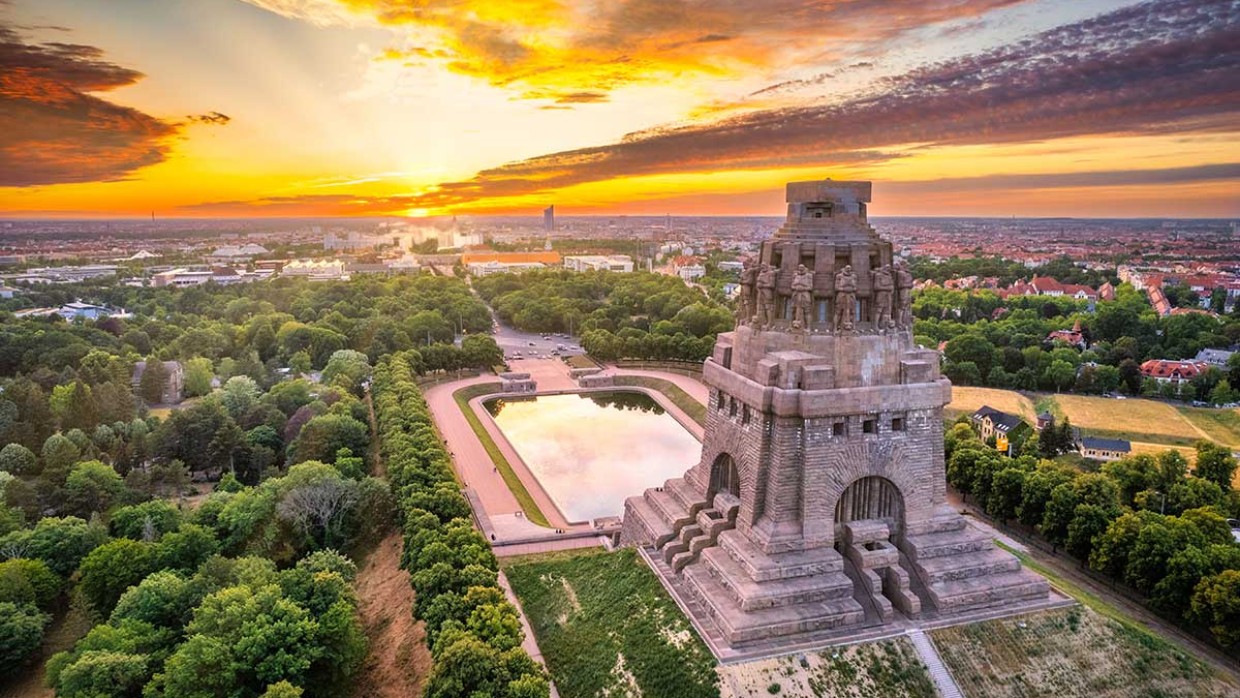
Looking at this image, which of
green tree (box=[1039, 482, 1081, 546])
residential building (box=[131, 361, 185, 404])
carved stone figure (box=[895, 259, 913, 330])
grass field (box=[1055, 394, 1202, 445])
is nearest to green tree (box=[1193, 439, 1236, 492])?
grass field (box=[1055, 394, 1202, 445])

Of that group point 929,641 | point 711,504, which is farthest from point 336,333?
point 929,641

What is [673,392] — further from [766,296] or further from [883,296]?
[883,296]

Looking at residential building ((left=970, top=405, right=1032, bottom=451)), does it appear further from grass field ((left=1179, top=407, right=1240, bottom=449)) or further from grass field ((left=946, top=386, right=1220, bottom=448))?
grass field ((left=1179, top=407, right=1240, bottom=449))

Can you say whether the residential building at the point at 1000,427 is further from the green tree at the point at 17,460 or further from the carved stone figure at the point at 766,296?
the green tree at the point at 17,460

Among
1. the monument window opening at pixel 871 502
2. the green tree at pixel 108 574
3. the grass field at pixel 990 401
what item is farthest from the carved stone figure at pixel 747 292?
the grass field at pixel 990 401

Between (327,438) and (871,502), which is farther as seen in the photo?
(327,438)

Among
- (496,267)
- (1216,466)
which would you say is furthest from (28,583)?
(496,267)
